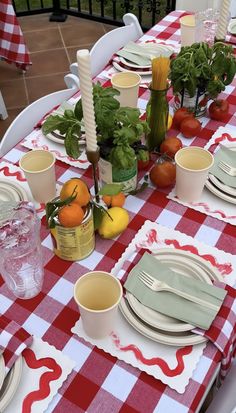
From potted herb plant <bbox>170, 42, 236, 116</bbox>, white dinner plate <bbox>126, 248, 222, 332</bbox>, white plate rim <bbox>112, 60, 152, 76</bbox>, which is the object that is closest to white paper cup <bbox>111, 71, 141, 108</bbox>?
potted herb plant <bbox>170, 42, 236, 116</bbox>

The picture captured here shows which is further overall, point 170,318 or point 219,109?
point 219,109

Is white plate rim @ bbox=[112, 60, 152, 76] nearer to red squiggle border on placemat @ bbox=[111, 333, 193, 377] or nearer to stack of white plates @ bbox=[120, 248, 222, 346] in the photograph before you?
stack of white plates @ bbox=[120, 248, 222, 346]

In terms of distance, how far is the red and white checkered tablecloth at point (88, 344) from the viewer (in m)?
0.77

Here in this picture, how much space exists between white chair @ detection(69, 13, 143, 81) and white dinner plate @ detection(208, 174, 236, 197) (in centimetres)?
77

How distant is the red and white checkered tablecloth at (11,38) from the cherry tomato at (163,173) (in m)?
1.85

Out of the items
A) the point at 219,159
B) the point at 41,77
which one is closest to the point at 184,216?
the point at 219,159

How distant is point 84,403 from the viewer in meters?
0.77

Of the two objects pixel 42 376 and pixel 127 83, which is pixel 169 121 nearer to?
pixel 127 83

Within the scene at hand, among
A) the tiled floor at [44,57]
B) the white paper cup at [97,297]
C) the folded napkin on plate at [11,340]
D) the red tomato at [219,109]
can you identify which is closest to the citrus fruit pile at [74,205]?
the white paper cup at [97,297]

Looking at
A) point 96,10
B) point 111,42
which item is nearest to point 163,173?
point 111,42

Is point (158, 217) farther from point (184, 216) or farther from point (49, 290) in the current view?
point (49, 290)

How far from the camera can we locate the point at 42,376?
31.6 inches

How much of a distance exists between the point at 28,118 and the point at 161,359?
2.90ft

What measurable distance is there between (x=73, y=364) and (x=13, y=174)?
0.59m
